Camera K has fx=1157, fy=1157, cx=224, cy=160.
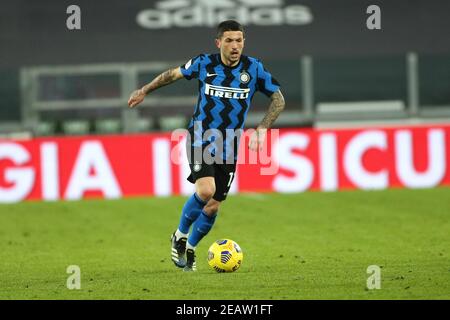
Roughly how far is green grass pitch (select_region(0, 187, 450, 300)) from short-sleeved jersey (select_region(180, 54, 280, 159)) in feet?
4.77

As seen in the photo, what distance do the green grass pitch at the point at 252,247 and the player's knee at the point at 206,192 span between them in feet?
2.41

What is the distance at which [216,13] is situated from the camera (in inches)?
896

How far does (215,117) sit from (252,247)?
2.99m

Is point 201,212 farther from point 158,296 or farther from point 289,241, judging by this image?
point 289,241

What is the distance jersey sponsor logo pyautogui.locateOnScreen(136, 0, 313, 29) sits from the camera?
22.8 meters

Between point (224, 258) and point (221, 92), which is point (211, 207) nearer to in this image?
point (224, 258)

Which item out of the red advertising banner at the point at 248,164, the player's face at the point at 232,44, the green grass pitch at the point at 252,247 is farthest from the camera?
the red advertising banner at the point at 248,164

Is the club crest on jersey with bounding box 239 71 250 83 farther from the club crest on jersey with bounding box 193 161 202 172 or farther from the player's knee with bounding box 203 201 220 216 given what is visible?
the player's knee with bounding box 203 201 220 216

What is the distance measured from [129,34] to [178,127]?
2.08 metres

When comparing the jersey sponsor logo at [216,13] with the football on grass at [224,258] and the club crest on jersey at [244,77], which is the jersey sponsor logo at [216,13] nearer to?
the club crest on jersey at [244,77]

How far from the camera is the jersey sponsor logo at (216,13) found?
74.7 feet

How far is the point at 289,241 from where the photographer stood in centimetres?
1448

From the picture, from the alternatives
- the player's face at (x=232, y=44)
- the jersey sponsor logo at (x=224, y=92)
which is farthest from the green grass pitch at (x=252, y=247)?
the player's face at (x=232, y=44)
